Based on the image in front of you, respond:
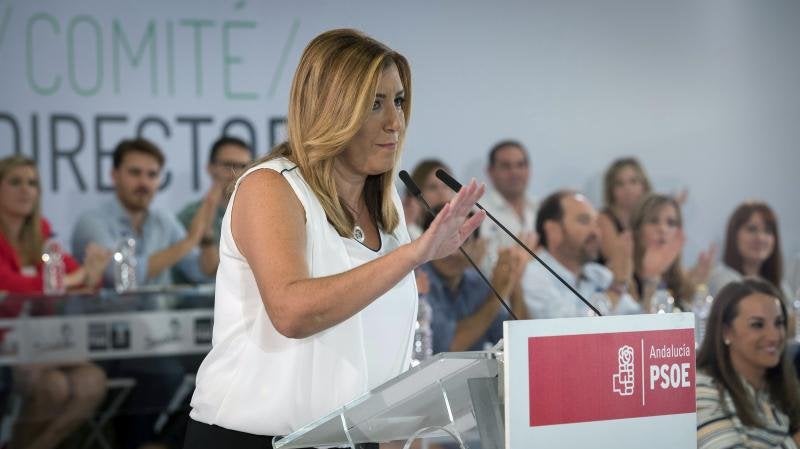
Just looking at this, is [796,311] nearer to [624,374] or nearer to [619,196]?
[619,196]

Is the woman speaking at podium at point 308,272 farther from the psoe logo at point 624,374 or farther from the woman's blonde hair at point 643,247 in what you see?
the woman's blonde hair at point 643,247

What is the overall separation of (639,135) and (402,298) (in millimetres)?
5884

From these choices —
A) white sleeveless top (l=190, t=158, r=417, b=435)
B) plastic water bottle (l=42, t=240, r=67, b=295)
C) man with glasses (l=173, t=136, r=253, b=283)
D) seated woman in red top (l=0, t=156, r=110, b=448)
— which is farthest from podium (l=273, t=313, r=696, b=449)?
man with glasses (l=173, t=136, r=253, b=283)

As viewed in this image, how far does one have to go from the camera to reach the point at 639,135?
25.4 feet

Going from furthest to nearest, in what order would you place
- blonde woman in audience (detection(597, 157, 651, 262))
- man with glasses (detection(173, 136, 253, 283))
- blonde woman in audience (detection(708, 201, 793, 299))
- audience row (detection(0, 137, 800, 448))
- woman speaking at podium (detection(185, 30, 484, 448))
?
blonde woman in audience (detection(708, 201, 793, 299)) → blonde woman in audience (detection(597, 157, 651, 262)) → man with glasses (detection(173, 136, 253, 283)) → audience row (detection(0, 137, 800, 448)) → woman speaking at podium (detection(185, 30, 484, 448))

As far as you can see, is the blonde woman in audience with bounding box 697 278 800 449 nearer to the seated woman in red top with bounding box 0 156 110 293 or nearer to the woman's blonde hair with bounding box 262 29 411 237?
the woman's blonde hair with bounding box 262 29 411 237

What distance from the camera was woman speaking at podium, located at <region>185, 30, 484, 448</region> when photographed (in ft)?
6.17

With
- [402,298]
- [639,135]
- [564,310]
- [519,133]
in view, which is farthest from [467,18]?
[402,298]

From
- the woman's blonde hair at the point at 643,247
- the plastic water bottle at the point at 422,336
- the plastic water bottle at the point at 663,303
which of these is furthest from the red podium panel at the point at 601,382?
the woman's blonde hair at the point at 643,247

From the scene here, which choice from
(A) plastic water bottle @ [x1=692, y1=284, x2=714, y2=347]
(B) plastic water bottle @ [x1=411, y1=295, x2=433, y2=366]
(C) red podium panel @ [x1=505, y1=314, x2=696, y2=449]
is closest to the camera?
(C) red podium panel @ [x1=505, y1=314, x2=696, y2=449]

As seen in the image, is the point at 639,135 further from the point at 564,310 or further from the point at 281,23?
the point at 281,23

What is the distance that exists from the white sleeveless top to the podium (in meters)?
0.15

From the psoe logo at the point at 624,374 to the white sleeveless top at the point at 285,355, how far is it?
0.43 metres

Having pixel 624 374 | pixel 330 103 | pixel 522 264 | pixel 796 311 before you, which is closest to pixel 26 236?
pixel 522 264
